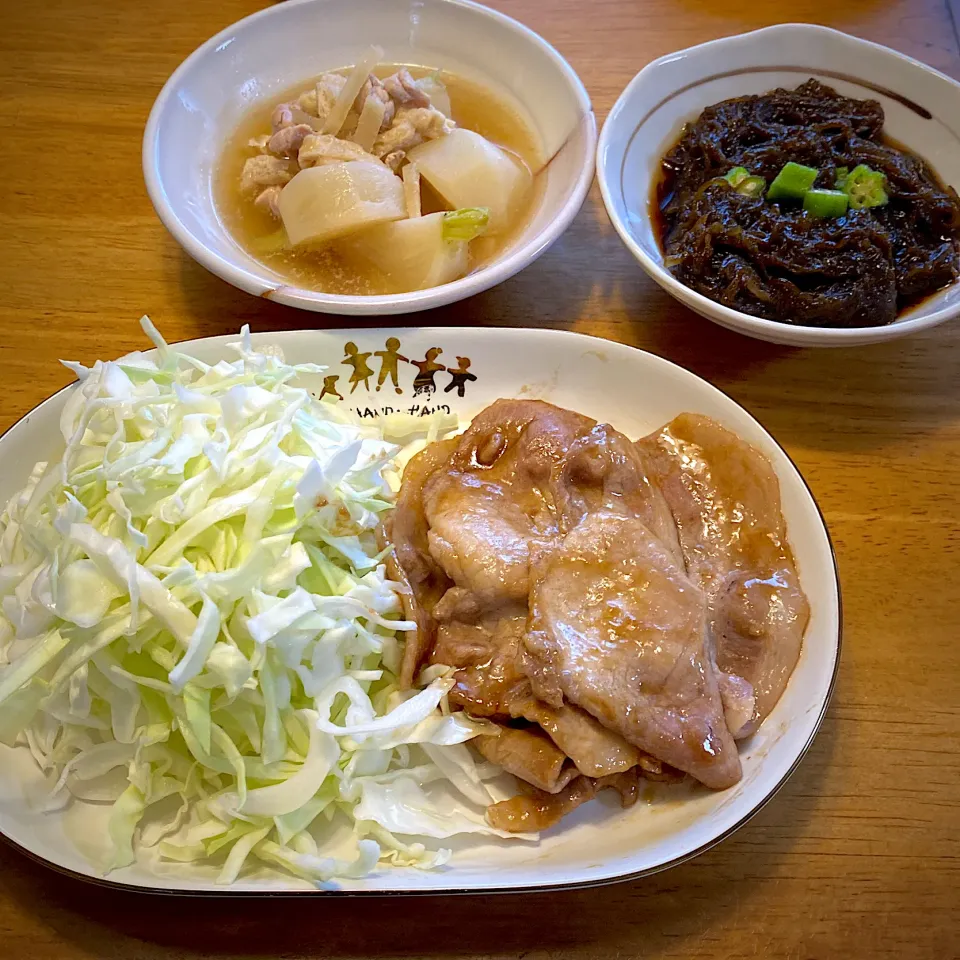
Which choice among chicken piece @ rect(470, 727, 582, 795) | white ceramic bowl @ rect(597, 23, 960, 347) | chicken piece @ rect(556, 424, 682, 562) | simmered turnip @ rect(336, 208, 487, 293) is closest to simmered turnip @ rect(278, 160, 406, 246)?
simmered turnip @ rect(336, 208, 487, 293)

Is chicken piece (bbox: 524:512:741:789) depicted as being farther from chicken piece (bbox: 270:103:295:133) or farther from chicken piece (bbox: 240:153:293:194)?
chicken piece (bbox: 270:103:295:133)

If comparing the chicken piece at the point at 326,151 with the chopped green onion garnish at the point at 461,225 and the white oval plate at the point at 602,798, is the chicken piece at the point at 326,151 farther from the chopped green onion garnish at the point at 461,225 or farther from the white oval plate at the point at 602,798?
the white oval plate at the point at 602,798

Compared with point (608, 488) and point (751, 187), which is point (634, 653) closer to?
point (608, 488)

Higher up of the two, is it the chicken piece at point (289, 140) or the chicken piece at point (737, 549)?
the chicken piece at point (289, 140)

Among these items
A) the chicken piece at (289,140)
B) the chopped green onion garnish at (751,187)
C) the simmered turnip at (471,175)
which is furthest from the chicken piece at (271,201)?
the chopped green onion garnish at (751,187)

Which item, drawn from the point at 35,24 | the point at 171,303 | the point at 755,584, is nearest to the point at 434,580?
the point at 755,584
